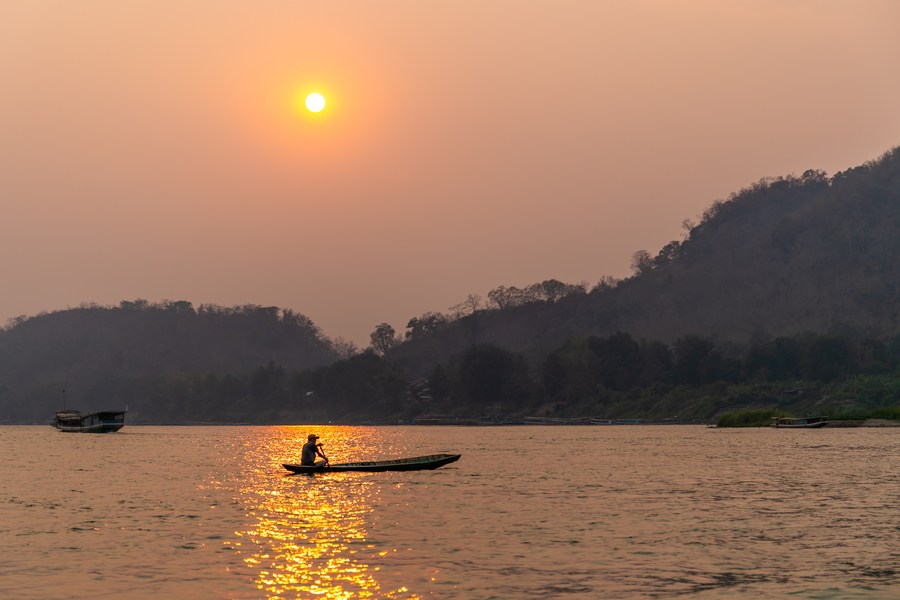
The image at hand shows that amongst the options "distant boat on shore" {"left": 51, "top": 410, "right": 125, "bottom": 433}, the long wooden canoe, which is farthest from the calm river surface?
"distant boat on shore" {"left": 51, "top": 410, "right": 125, "bottom": 433}

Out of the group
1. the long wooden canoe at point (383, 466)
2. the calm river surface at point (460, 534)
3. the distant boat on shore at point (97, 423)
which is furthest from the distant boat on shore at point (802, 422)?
the long wooden canoe at point (383, 466)

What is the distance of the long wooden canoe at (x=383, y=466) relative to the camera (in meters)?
71.1

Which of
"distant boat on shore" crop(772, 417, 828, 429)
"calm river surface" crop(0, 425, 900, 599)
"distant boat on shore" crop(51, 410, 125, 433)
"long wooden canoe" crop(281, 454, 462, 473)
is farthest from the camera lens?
"distant boat on shore" crop(51, 410, 125, 433)

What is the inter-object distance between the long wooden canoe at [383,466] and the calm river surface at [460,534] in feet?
3.24

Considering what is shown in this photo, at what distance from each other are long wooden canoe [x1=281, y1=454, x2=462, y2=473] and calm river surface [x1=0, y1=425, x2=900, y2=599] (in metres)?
0.99

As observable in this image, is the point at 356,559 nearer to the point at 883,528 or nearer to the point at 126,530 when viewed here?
the point at 126,530

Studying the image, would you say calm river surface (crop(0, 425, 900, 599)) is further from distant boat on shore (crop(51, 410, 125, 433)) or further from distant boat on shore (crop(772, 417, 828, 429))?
distant boat on shore (crop(51, 410, 125, 433))

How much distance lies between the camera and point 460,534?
1662 inches

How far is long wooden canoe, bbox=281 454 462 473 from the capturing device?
71.1 metres

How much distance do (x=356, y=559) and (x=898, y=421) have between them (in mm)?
161430

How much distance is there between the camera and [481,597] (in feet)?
95.1

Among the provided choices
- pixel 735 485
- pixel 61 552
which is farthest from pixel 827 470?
pixel 61 552

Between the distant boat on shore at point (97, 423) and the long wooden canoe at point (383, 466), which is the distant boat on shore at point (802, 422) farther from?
the long wooden canoe at point (383, 466)

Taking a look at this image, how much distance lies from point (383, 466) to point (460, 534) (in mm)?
31606
